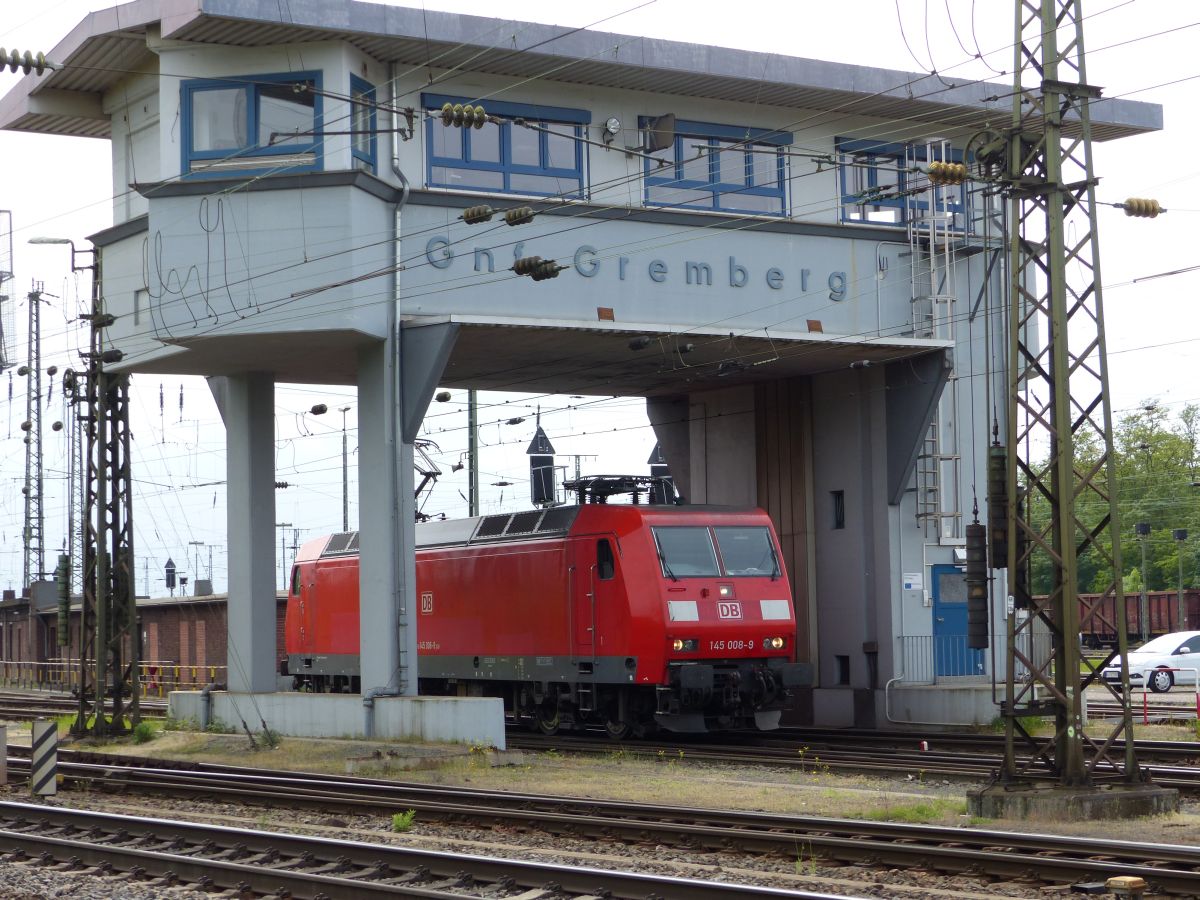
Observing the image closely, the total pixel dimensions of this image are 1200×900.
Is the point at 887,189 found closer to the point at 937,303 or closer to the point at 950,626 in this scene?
the point at 937,303

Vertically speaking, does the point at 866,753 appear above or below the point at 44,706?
above

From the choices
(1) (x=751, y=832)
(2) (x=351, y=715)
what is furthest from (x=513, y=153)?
(1) (x=751, y=832)

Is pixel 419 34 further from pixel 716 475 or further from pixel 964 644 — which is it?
pixel 964 644

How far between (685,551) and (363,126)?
7.71m

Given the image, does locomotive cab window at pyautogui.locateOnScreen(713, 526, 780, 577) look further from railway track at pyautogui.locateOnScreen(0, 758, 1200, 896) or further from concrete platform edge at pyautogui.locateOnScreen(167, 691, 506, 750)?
railway track at pyautogui.locateOnScreen(0, 758, 1200, 896)

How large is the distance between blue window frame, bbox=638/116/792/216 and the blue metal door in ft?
22.6

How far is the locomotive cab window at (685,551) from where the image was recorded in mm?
23500

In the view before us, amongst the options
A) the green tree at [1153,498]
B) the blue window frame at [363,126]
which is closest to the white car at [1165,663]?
the blue window frame at [363,126]

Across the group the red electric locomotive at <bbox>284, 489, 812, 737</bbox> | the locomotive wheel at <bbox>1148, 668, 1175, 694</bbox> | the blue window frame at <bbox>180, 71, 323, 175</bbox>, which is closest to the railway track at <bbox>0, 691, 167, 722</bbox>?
the red electric locomotive at <bbox>284, 489, 812, 737</bbox>

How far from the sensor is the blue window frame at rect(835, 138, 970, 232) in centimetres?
2641

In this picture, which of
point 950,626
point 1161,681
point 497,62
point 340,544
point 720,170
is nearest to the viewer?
point 497,62

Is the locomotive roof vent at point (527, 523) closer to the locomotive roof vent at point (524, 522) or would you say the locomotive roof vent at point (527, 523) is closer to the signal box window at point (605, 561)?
the locomotive roof vent at point (524, 522)

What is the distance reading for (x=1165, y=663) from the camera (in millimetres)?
38469

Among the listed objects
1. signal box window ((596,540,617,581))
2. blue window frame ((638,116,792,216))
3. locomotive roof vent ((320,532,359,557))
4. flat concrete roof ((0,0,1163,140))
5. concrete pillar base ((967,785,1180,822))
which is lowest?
concrete pillar base ((967,785,1180,822))
